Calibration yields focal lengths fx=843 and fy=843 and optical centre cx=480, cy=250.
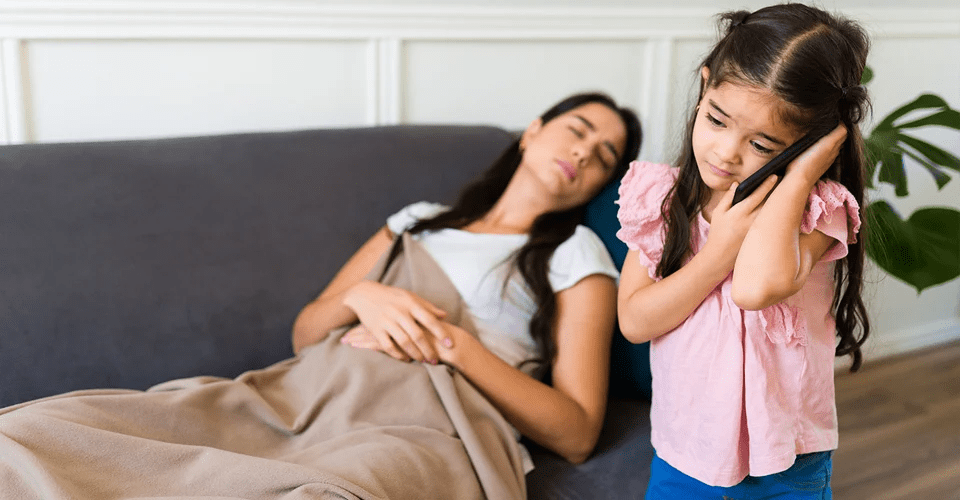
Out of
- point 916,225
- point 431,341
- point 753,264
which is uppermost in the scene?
point 753,264

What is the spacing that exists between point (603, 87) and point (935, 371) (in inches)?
57.6

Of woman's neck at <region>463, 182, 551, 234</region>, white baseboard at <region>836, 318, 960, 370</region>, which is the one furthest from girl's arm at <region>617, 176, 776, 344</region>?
white baseboard at <region>836, 318, 960, 370</region>

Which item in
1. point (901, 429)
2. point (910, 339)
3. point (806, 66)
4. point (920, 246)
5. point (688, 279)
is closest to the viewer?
point (806, 66)

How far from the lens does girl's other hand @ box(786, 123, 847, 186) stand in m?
1.02

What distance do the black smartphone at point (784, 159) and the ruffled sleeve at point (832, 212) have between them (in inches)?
2.5

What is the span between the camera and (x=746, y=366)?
1129mm

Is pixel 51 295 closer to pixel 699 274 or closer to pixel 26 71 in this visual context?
pixel 26 71

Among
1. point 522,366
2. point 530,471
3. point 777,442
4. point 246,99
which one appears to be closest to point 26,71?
point 246,99

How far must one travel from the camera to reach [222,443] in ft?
4.19

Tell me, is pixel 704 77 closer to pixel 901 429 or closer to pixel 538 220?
pixel 538 220

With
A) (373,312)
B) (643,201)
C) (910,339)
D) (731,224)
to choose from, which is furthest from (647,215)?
(910,339)

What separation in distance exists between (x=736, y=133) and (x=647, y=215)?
0.66ft

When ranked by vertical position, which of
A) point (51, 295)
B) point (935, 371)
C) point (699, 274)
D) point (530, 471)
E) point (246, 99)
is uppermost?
point (246, 99)

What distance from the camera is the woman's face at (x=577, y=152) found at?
1607mm
